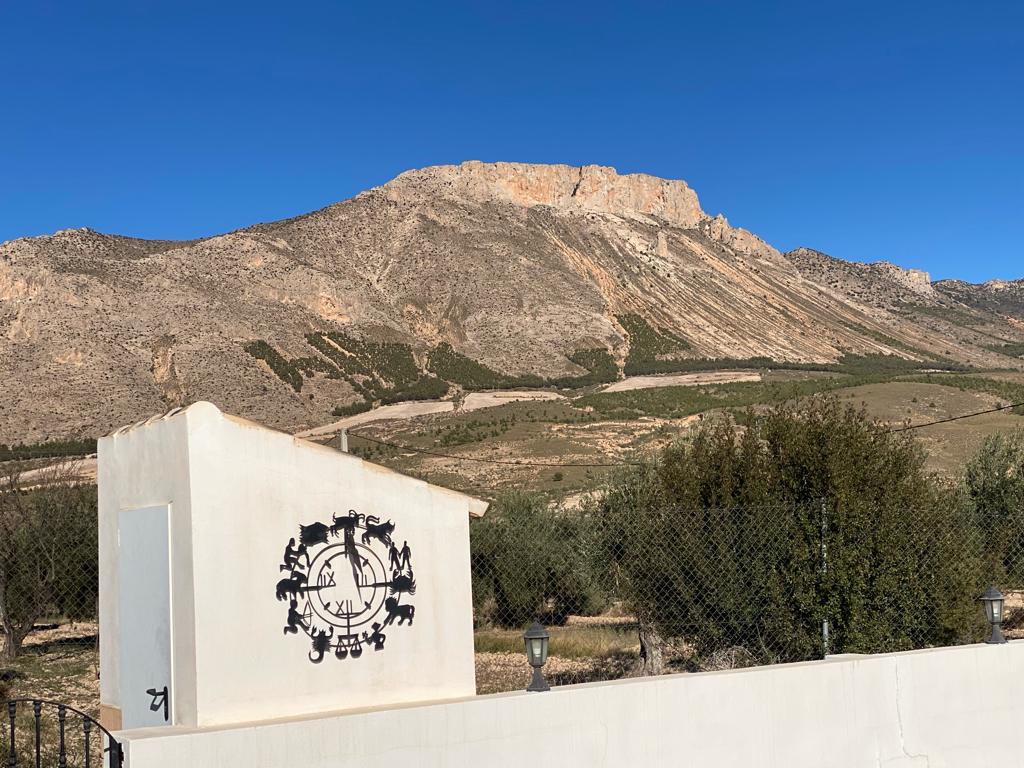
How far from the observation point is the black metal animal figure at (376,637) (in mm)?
6934

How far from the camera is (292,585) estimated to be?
667 cm

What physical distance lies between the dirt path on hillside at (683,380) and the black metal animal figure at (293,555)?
70.7 m

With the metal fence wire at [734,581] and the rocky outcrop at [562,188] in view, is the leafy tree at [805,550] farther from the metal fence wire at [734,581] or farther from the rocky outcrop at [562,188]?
the rocky outcrop at [562,188]

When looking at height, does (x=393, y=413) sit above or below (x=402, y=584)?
above

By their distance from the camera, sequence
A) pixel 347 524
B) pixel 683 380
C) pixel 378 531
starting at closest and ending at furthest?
pixel 347 524 → pixel 378 531 → pixel 683 380

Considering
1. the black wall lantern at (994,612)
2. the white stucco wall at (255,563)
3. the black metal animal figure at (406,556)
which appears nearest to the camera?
the white stucco wall at (255,563)

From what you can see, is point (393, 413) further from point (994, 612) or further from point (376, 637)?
point (376, 637)

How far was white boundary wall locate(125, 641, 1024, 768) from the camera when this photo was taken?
618 centimetres

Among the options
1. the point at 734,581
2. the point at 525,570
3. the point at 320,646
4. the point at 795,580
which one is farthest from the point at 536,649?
the point at 525,570

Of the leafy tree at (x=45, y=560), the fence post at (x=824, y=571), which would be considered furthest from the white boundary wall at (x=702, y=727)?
the leafy tree at (x=45, y=560)

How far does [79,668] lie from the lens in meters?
13.2

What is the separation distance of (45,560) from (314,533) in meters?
7.96

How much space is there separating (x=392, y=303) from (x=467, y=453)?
51.6 metres

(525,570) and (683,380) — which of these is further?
(683,380)
